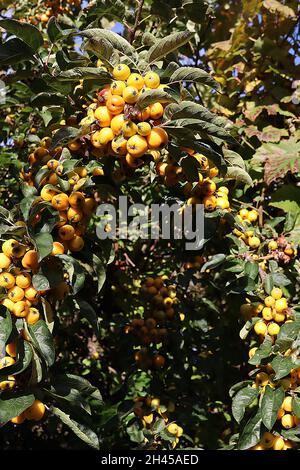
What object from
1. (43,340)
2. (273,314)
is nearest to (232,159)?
Result: (273,314)

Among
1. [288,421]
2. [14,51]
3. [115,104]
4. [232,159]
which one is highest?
[14,51]

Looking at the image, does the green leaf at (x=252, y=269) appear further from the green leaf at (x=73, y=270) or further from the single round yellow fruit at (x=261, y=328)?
the green leaf at (x=73, y=270)

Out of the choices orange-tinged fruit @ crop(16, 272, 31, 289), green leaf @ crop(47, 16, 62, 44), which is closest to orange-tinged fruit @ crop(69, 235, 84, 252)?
orange-tinged fruit @ crop(16, 272, 31, 289)

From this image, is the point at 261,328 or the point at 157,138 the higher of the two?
the point at 157,138

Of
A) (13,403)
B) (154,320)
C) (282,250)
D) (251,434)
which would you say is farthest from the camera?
(154,320)

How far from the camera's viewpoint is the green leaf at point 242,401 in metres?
1.68

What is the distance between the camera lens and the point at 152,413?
7.52ft

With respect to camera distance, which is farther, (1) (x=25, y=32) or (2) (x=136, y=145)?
(1) (x=25, y=32)

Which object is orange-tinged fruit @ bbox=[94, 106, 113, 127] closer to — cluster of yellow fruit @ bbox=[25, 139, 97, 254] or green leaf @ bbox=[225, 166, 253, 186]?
cluster of yellow fruit @ bbox=[25, 139, 97, 254]

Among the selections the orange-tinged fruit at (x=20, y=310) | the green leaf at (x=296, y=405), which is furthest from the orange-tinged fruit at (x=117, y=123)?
the green leaf at (x=296, y=405)

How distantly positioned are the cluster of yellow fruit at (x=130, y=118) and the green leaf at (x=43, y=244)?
1.10 ft

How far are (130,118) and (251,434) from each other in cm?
113

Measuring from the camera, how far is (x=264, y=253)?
2039 millimetres

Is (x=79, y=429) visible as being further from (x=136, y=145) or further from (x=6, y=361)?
(x=136, y=145)
